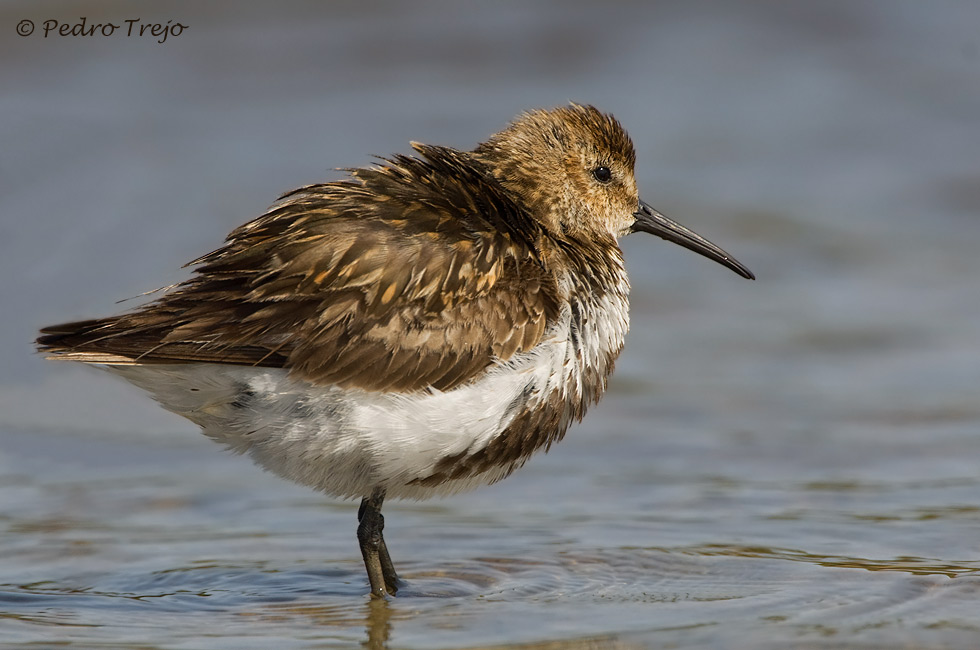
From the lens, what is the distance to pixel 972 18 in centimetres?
1477

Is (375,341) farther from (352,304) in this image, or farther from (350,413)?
(350,413)

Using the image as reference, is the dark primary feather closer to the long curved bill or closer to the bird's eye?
the bird's eye

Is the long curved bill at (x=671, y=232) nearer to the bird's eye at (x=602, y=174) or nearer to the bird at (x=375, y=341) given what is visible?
the bird's eye at (x=602, y=174)

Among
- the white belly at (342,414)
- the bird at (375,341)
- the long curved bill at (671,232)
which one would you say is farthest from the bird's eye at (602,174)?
the white belly at (342,414)

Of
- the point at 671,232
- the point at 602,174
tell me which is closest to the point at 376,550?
the point at 602,174

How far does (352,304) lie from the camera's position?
5.96 metres

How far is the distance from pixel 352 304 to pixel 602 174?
2.02 m

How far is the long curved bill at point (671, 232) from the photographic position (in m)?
7.73

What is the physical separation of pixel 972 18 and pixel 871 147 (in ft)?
8.19

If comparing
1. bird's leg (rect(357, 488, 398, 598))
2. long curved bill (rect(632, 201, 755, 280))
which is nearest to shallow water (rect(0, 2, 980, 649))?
bird's leg (rect(357, 488, 398, 598))

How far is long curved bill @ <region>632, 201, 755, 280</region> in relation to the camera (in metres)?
7.73

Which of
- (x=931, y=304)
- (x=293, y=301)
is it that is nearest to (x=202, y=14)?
(x=931, y=304)

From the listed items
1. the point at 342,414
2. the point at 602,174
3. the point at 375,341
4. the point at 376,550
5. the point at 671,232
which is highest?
the point at 602,174

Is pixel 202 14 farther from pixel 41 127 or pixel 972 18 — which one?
pixel 972 18
